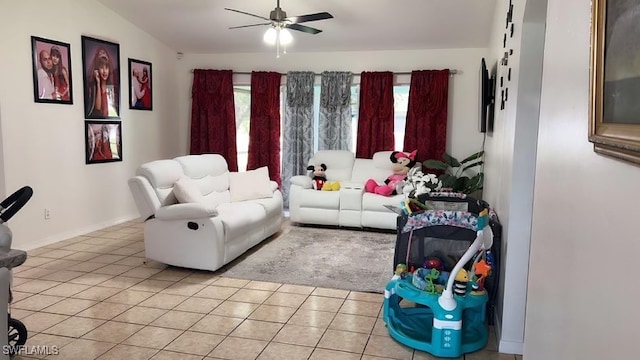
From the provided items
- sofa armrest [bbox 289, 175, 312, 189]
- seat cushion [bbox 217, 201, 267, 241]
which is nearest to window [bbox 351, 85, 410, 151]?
sofa armrest [bbox 289, 175, 312, 189]

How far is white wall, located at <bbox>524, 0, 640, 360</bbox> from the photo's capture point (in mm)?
801

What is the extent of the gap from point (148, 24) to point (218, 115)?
1619mm

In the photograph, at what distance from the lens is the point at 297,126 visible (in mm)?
6883

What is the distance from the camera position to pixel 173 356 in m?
2.70

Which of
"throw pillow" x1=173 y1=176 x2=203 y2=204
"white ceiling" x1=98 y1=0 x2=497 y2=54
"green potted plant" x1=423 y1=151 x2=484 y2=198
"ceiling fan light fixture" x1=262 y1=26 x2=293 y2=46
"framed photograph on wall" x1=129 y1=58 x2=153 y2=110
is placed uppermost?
"white ceiling" x1=98 y1=0 x2=497 y2=54

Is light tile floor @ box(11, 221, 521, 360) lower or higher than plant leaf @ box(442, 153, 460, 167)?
lower

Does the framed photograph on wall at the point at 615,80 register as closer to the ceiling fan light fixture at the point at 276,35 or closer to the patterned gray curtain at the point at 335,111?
the ceiling fan light fixture at the point at 276,35

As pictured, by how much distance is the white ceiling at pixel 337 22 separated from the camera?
5.21 meters

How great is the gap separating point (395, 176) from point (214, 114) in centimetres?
297

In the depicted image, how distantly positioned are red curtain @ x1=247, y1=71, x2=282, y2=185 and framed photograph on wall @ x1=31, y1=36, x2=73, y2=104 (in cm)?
253

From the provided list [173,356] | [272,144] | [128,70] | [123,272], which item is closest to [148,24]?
[128,70]

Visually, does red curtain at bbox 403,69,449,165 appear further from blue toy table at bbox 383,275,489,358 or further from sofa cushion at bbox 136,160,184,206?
blue toy table at bbox 383,275,489,358

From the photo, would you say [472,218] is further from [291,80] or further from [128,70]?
[128,70]

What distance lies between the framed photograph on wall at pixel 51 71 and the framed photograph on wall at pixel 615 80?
16.9ft
